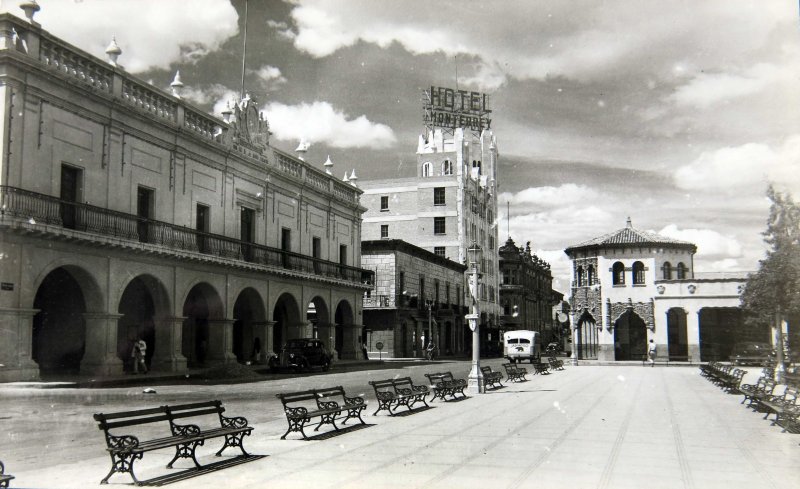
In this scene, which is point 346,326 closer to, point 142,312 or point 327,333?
point 327,333

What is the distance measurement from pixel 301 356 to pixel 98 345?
8.81 m

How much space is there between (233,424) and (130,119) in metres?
15.4

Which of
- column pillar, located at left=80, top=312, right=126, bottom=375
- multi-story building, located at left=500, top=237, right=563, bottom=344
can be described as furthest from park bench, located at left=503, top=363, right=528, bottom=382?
multi-story building, located at left=500, top=237, right=563, bottom=344

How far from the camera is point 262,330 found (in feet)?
95.2

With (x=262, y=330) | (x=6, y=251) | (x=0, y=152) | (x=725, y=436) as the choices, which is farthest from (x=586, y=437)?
(x=262, y=330)

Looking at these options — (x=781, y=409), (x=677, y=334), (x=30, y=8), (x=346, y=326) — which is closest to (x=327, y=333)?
(x=346, y=326)

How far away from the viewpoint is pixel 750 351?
40.0 metres

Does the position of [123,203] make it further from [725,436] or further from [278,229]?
[725,436]

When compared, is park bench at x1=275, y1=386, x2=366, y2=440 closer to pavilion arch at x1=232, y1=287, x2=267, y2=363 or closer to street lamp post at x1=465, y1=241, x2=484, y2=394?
street lamp post at x1=465, y1=241, x2=484, y2=394

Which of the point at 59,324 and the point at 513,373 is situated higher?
the point at 59,324

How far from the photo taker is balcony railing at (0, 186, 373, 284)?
17203 millimetres

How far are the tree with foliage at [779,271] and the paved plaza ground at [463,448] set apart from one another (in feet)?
17.2

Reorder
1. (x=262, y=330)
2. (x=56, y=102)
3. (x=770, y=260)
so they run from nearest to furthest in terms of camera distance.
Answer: (x=56, y=102)
(x=770, y=260)
(x=262, y=330)

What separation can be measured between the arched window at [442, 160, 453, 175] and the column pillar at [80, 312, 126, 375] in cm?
4683
